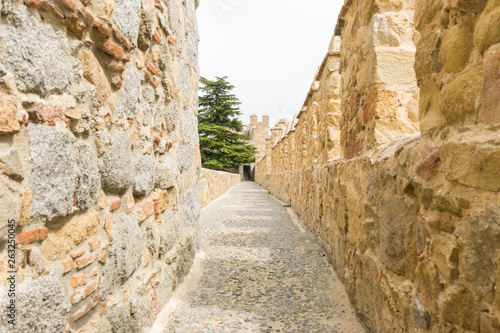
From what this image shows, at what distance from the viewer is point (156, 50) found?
2.44m

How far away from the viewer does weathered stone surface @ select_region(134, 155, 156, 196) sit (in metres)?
2.14

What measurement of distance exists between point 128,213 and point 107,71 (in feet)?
2.66

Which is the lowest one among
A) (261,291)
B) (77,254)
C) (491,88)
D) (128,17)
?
(261,291)

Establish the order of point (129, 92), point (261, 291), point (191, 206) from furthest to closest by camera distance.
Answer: point (191, 206) → point (261, 291) → point (129, 92)

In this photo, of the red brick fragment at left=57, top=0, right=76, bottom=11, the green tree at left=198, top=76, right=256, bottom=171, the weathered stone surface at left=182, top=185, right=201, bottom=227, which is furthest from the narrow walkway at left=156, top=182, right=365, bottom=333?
the green tree at left=198, top=76, right=256, bottom=171

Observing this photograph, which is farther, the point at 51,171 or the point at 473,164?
the point at 51,171

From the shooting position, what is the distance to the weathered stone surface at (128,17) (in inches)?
70.2

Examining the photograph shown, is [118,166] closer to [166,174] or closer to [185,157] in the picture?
[166,174]

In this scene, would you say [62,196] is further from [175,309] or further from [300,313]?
[300,313]

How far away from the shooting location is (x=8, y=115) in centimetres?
105

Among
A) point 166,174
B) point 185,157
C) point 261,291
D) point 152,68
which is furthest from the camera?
point 185,157

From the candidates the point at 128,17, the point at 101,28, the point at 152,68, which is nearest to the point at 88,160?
the point at 101,28

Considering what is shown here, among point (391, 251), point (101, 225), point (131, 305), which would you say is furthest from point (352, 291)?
point (101, 225)

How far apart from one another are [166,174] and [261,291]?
1.27 m
